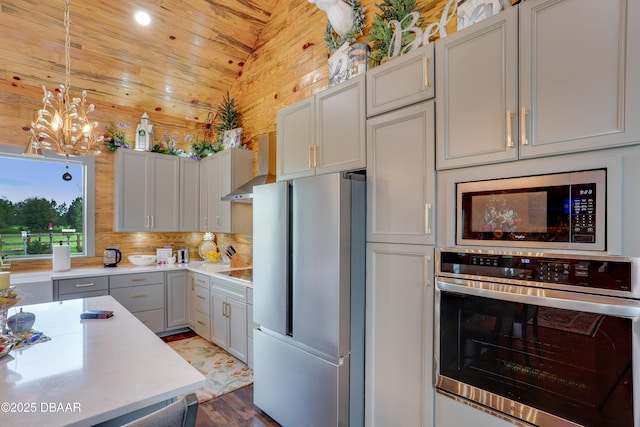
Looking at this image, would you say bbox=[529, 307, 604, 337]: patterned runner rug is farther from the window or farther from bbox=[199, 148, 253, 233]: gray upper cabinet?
the window

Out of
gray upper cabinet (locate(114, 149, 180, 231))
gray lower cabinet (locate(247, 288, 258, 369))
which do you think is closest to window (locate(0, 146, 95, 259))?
gray upper cabinet (locate(114, 149, 180, 231))

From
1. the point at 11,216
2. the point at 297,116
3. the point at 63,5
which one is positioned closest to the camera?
the point at 297,116

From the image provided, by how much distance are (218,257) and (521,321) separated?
3818 millimetres

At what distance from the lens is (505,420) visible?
1378 millimetres

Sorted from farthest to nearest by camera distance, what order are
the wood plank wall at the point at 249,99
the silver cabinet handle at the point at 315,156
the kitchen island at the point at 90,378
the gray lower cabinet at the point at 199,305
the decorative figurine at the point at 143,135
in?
1. the decorative figurine at the point at 143,135
2. the gray lower cabinet at the point at 199,305
3. the wood plank wall at the point at 249,99
4. the silver cabinet handle at the point at 315,156
5. the kitchen island at the point at 90,378

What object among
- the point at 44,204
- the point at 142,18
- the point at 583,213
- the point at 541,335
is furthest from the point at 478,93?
the point at 44,204

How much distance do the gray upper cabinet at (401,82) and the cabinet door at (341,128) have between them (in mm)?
85

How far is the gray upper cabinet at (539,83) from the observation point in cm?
111

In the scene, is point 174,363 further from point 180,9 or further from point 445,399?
point 180,9

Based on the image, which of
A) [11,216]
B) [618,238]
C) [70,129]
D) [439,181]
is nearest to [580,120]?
[618,238]

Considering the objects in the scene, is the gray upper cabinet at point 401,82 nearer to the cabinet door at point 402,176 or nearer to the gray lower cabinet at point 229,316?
the cabinet door at point 402,176

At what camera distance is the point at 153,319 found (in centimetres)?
389

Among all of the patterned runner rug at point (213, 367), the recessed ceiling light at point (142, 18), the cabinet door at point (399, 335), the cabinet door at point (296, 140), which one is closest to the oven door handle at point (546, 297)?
the cabinet door at point (399, 335)

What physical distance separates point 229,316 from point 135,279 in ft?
4.53
